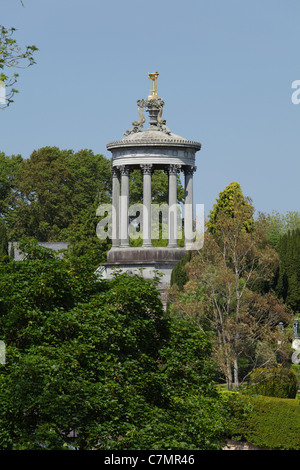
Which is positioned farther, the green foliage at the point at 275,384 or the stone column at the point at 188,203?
the stone column at the point at 188,203

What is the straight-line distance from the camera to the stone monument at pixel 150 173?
81.8 meters

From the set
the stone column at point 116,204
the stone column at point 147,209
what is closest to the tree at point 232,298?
the stone column at point 147,209

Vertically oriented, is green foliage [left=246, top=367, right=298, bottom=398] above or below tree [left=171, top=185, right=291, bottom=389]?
below

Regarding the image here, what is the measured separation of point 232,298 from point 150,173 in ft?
98.8

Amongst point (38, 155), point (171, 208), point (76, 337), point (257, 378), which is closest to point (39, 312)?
point (76, 337)

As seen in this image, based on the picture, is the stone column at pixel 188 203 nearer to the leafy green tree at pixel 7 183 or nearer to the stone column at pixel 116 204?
the stone column at pixel 116 204

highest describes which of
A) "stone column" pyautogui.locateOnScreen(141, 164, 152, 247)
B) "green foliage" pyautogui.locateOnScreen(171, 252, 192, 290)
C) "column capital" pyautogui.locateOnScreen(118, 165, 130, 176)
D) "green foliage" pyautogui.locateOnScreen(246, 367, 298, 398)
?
"column capital" pyautogui.locateOnScreen(118, 165, 130, 176)

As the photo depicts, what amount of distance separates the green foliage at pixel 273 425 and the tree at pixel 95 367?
796cm

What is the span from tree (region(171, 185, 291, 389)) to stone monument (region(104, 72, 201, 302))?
22.2m

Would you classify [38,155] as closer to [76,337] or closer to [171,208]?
[171,208]

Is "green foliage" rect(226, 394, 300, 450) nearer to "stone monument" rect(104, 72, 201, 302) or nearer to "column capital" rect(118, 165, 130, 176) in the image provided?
"stone monument" rect(104, 72, 201, 302)

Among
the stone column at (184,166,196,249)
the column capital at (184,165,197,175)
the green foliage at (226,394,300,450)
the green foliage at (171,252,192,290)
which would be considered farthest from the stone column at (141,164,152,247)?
the green foliage at (226,394,300,450)

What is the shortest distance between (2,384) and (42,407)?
1.24 meters

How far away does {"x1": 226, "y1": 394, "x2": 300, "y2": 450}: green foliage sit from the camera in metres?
42.0
